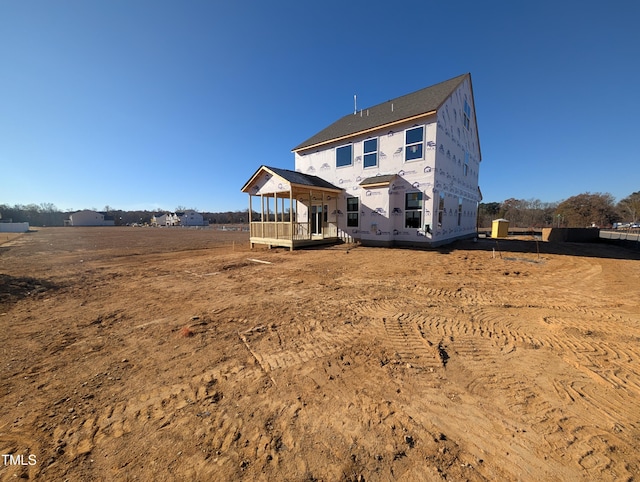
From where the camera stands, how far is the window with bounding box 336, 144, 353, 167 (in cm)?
1602

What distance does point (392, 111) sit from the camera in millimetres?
15312

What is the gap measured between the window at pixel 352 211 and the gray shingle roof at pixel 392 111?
4.20 meters

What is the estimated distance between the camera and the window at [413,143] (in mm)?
13273

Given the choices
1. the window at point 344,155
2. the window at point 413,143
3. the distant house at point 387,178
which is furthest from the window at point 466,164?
the window at point 344,155

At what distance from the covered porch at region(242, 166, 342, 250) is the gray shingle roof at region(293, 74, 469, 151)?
3872 millimetres

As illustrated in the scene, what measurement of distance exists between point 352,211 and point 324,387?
1375cm

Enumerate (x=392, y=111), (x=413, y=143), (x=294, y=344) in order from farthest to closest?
(x=392, y=111) < (x=413, y=143) < (x=294, y=344)

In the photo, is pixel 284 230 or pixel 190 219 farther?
pixel 190 219

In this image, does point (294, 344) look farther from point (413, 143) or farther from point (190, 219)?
point (190, 219)

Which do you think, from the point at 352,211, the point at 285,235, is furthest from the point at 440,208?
the point at 285,235

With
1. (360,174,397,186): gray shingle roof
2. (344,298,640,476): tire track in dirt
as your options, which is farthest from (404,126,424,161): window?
(344,298,640,476): tire track in dirt

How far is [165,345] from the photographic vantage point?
3729 mm

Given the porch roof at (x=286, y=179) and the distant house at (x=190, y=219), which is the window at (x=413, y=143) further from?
the distant house at (x=190, y=219)

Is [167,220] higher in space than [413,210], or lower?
higher
